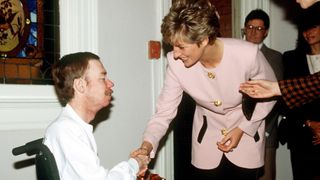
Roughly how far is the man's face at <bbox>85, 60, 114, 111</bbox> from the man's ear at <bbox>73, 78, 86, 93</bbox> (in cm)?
2

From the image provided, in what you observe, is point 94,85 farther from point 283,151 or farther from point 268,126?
point 283,151

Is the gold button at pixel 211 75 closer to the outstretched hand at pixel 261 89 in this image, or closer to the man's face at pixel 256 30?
the outstretched hand at pixel 261 89

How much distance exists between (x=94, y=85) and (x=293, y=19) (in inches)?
129

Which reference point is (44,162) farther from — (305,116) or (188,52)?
(305,116)

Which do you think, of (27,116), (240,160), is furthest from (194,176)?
(27,116)

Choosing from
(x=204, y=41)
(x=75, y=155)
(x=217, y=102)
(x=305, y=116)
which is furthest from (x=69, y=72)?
(x=305, y=116)

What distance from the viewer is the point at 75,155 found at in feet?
5.37

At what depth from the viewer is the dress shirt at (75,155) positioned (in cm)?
163

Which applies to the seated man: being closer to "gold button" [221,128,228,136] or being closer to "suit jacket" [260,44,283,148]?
"gold button" [221,128,228,136]

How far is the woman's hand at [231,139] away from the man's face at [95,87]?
739 millimetres

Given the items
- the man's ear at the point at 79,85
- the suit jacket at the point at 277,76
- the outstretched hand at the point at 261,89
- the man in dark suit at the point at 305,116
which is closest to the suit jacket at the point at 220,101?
the outstretched hand at the point at 261,89

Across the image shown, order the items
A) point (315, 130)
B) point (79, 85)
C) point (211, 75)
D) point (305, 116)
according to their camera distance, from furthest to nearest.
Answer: point (305, 116) < point (315, 130) < point (211, 75) < point (79, 85)

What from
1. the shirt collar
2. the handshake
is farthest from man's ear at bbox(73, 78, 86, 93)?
the handshake

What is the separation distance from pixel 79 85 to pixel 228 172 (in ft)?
3.48
